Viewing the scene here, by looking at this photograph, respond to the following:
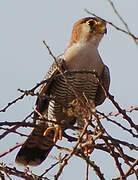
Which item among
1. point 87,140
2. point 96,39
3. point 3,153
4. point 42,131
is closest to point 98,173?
point 87,140

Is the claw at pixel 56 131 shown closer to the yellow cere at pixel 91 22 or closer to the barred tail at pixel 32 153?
the barred tail at pixel 32 153

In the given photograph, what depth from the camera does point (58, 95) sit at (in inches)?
219

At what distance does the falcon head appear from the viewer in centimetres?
569

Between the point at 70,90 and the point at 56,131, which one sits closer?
the point at 56,131

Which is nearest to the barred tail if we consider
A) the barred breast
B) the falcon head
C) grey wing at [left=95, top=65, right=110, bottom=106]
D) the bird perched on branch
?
the bird perched on branch

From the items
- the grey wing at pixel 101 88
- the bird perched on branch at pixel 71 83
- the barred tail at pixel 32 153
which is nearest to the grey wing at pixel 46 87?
the bird perched on branch at pixel 71 83

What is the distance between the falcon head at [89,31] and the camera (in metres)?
5.69

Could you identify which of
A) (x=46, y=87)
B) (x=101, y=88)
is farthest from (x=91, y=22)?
(x=46, y=87)

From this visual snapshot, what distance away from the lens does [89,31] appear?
579 cm

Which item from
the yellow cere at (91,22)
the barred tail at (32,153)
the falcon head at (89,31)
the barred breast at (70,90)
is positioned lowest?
the barred tail at (32,153)

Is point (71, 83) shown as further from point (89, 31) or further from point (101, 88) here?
point (89, 31)

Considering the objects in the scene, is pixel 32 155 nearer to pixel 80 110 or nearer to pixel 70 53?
pixel 70 53

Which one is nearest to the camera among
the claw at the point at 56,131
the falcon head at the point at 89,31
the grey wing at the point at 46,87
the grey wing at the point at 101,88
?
the claw at the point at 56,131

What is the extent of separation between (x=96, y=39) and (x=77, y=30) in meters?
0.31
